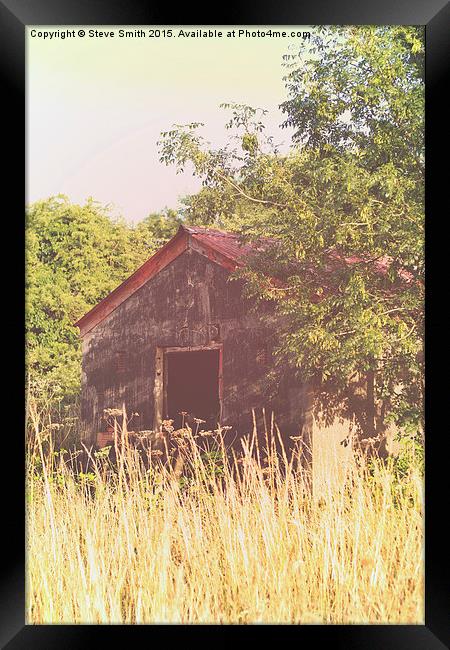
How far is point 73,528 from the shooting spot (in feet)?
13.7

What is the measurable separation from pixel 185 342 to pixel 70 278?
2.03m

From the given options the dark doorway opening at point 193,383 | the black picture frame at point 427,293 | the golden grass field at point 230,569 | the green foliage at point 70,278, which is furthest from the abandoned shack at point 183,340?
the black picture frame at point 427,293

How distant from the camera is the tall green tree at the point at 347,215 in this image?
184 inches

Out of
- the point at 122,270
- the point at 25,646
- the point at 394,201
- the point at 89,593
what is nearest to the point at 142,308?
the point at 122,270

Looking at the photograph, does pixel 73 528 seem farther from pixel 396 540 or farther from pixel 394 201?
pixel 394 201

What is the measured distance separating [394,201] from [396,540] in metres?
1.94

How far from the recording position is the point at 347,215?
4832mm

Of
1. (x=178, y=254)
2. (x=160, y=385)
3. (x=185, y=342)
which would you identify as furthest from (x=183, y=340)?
(x=178, y=254)

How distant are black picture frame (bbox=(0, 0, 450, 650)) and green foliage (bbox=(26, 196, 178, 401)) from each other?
12.0 feet

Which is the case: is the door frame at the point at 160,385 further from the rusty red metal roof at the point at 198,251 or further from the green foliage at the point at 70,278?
the green foliage at the point at 70,278

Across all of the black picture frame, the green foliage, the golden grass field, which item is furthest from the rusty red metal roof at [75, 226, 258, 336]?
the black picture frame

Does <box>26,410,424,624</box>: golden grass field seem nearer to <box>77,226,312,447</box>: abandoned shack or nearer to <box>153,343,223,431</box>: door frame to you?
<box>77,226,312,447</box>: abandoned shack

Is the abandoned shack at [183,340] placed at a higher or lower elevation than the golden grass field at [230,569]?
higher

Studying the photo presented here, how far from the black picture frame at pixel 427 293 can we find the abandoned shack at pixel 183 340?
2323 millimetres
